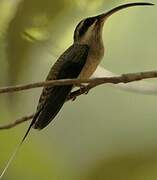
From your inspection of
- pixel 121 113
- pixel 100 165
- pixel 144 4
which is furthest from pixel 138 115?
pixel 144 4

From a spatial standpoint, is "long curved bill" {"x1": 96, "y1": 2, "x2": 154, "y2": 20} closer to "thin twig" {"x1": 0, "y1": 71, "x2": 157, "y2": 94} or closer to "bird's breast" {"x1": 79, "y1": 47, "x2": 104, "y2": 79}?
"bird's breast" {"x1": 79, "y1": 47, "x2": 104, "y2": 79}

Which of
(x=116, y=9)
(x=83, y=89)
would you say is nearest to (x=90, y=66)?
(x=83, y=89)

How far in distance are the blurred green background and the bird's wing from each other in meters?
0.09

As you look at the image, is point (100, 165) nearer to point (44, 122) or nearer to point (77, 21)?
point (44, 122)

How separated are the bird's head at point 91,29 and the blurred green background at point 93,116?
0.04 m

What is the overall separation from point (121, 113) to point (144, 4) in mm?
278

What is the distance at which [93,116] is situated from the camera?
1183 mm

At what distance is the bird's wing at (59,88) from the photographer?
1.06m

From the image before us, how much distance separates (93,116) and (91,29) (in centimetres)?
22

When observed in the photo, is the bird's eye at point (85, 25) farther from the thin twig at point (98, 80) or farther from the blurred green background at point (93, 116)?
the thin twig at point (98, 80)

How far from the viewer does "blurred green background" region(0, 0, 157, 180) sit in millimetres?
1150

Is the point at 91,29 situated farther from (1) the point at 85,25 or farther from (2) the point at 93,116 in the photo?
(2) the point at 93,116

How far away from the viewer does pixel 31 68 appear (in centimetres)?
124

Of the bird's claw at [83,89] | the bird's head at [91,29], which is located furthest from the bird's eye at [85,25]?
the bird's claw at [83,89]
